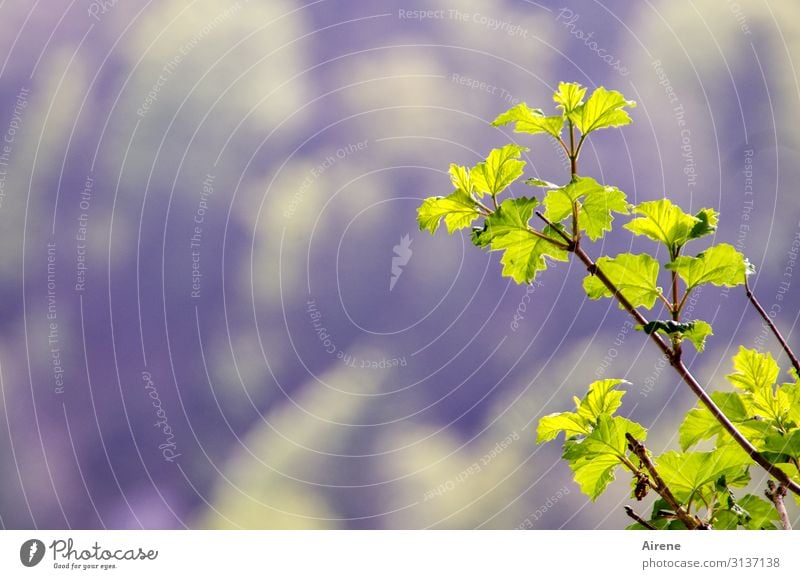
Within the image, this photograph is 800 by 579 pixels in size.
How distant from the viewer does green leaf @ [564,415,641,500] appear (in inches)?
42.5

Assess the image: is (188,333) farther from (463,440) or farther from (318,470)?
(463,440)

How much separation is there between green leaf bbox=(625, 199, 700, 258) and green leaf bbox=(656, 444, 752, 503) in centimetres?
35

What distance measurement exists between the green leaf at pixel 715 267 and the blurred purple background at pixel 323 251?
1.17m

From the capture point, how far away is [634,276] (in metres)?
1.02

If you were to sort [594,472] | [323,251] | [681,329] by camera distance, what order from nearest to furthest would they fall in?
[681,329] < [594,472] < [323,251]

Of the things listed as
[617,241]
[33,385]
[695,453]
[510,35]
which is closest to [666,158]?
[617,241]

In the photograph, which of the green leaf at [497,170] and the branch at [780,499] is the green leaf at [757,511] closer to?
the branch at [780,499]

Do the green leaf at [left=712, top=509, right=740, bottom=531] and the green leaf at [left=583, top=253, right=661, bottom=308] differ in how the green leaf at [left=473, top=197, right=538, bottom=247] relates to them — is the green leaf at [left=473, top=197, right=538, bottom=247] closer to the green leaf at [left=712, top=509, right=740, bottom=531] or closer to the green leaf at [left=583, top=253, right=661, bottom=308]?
the green leaf at [left=583, top=253, right=661, bottom=308]

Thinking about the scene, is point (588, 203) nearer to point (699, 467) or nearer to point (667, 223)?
point (667, 223)

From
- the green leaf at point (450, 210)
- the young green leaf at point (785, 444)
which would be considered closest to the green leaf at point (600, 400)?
the young green leaf at point (785, 444)

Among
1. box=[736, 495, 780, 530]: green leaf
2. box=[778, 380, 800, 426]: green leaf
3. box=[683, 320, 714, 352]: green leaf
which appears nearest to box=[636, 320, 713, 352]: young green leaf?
box=[683, 320, 714, 352]: green leaf

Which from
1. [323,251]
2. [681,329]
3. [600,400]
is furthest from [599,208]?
[323,251]

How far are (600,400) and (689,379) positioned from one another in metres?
0.21

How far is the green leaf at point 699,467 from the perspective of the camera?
109 centimetres
